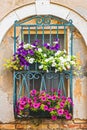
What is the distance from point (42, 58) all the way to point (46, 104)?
26.6 inches

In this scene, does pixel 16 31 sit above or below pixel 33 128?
above

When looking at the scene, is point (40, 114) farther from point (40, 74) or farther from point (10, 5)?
point (10, 5)

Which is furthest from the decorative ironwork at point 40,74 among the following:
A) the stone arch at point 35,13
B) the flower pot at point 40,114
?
the flower pot at point 40,114

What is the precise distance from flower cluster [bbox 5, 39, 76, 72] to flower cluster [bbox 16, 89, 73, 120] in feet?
1.31

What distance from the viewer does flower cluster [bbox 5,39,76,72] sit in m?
6.09

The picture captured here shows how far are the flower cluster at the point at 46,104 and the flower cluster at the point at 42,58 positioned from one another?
15.8 inches

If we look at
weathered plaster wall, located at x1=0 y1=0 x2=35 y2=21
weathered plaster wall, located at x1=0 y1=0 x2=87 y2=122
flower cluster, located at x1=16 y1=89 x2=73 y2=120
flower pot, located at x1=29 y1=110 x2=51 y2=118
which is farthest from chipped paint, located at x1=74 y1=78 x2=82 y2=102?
weathered plaster wall, located at x1=0 y1=0 x2=35 y2=21

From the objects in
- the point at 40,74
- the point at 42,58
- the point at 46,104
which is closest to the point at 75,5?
the point at 42,58

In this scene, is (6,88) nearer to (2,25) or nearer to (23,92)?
(23,92)

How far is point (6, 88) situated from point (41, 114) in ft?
2.24

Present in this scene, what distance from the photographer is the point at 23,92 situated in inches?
251

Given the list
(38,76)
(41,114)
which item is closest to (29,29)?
(38,76)

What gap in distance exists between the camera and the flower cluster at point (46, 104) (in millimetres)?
6012

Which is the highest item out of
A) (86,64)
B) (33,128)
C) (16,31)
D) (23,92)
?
(16,31)
